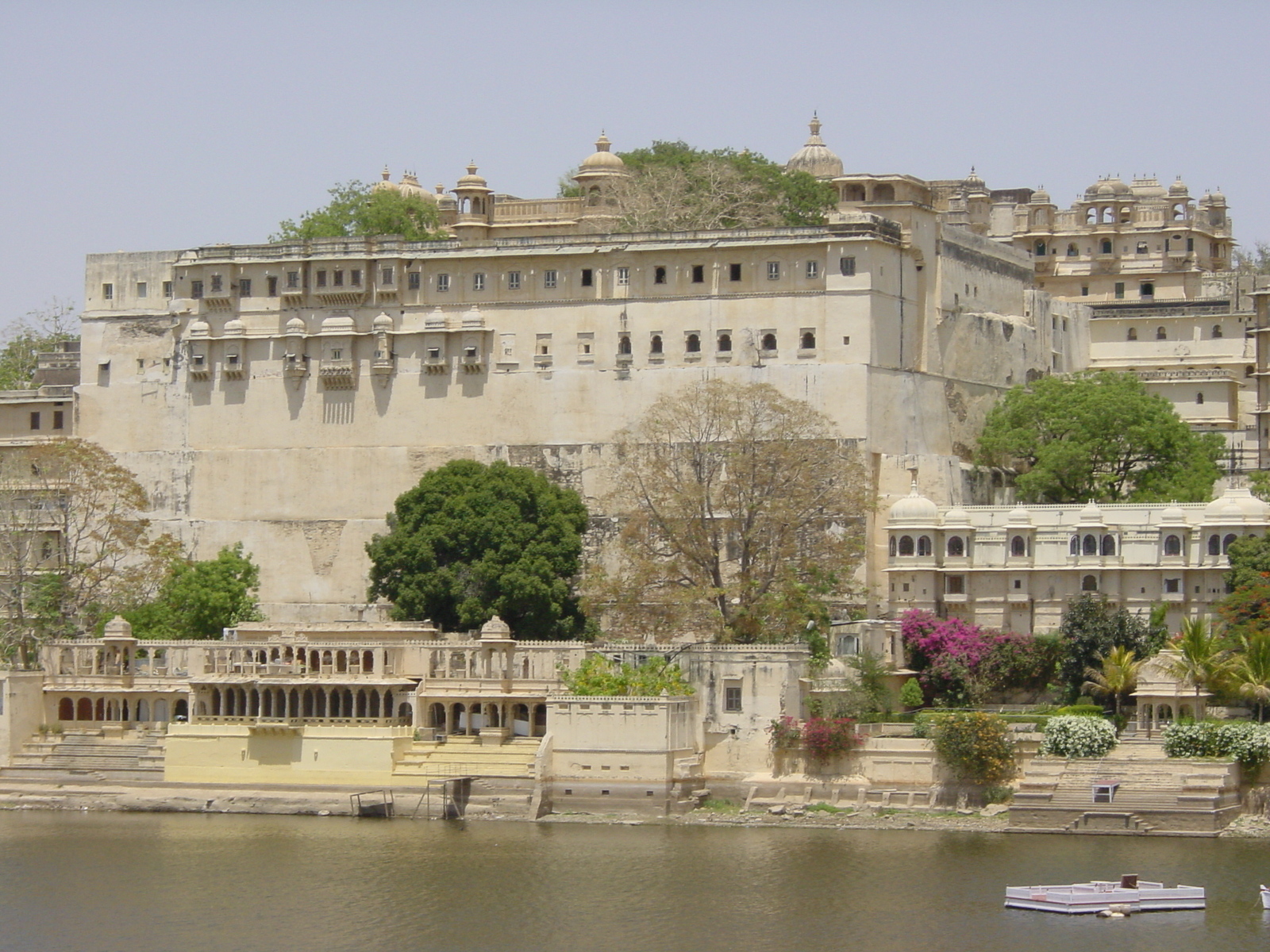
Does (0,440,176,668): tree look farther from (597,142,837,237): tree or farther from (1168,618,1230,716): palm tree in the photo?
(1168,618,1230,716): palm tree

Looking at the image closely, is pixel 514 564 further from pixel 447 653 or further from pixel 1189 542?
pixel 1189 542

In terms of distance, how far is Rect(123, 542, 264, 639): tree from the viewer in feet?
233

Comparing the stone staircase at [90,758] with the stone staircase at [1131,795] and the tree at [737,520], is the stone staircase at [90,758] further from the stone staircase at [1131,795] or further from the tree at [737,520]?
the stone staircase at [1131,795]

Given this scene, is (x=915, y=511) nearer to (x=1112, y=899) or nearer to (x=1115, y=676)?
(x=1115, y=676)

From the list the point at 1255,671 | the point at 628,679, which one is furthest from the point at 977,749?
the point at 628,679

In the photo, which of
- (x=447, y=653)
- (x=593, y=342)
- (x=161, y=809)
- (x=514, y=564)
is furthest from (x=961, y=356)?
(x=161, y=809)

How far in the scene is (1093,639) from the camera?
63.8m

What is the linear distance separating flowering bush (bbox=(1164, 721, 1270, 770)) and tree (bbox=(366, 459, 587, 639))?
58.1 ft

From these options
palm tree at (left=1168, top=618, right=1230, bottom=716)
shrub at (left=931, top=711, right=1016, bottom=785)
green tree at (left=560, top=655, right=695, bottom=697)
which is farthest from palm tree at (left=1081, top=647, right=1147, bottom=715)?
green tree at (left=560, top=655, right=695, bottom=697)

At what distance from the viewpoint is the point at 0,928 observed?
4897cm

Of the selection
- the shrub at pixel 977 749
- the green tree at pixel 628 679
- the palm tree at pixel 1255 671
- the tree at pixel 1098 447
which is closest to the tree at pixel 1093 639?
the palm tree at pixel 1255 671

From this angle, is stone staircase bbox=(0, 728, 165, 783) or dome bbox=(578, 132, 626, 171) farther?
dome bbox=(578, 132, 626, 171)

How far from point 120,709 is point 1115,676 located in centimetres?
2356

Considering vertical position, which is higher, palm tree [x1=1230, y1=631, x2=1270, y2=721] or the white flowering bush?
palm tree [x1=1230, y1=631, x2=1270, y2=721]
